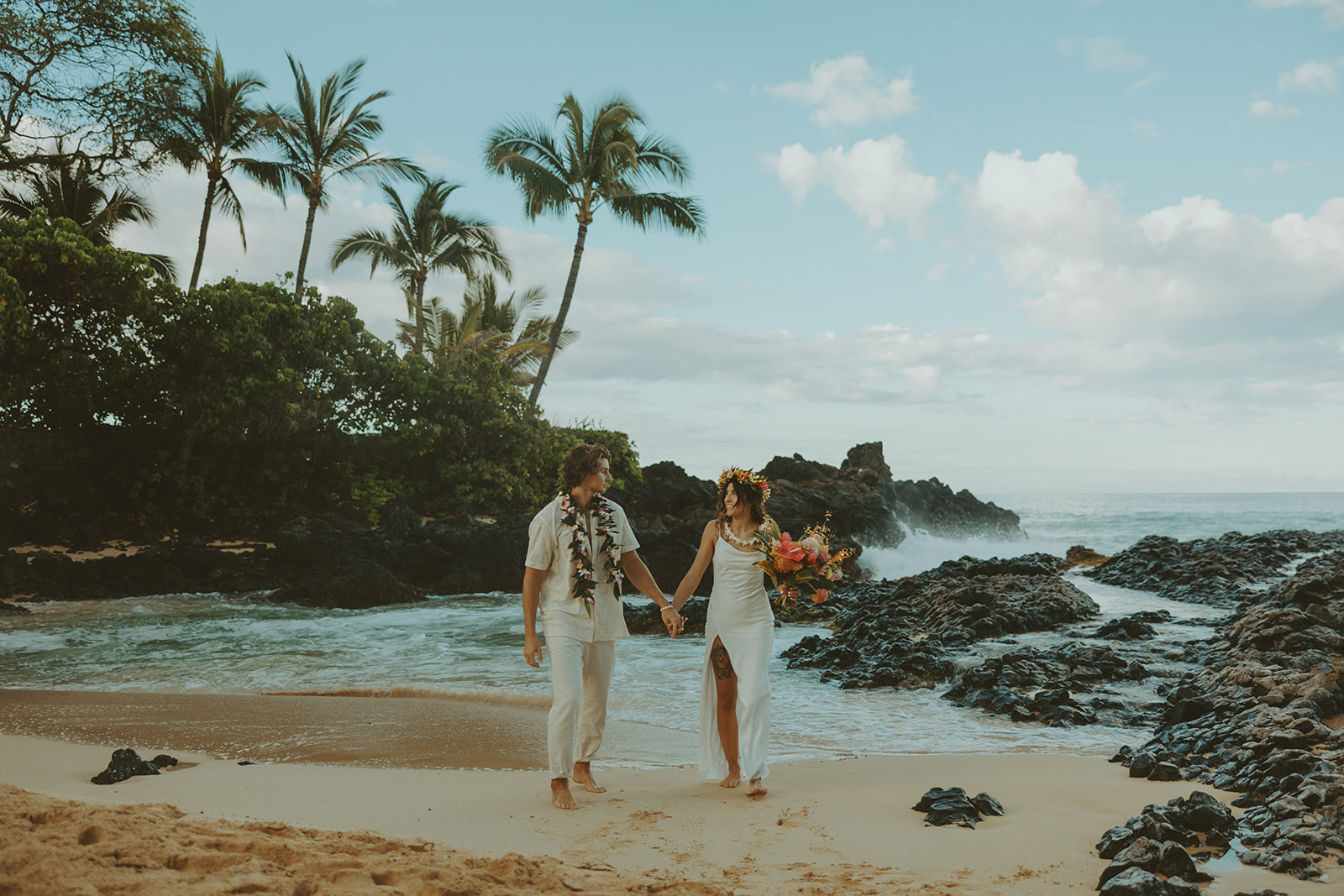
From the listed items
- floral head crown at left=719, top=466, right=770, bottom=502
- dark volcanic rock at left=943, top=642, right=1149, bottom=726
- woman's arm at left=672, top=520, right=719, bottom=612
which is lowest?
dark volcanic rock at left=943, top=642, right=1149, bottom=726

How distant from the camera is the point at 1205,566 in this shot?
17344 millimetres

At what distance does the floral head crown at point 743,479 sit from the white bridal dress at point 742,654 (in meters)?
0.32

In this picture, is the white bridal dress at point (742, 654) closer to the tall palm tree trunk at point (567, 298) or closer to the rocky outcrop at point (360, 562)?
the rocky outcrop at point (360, 562)

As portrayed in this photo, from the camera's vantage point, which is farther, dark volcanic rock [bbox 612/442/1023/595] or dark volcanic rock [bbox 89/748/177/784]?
dark volcanic rock [bbox 612/442/1023/595]

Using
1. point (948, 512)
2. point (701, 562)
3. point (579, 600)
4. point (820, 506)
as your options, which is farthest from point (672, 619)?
point (948, 512)

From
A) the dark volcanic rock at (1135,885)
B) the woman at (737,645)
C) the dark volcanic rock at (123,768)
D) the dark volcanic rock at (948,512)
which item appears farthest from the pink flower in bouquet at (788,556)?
the dark volcanic rock at (948,512)

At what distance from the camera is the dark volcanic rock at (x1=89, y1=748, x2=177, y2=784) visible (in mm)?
4958

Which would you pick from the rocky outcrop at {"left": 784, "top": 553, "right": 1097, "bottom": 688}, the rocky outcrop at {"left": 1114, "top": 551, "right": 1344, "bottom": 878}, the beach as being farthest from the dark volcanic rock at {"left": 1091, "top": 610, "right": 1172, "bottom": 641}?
the beach

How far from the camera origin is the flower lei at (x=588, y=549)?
4613 millimetres

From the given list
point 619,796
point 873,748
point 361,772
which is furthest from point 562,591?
point 873,748

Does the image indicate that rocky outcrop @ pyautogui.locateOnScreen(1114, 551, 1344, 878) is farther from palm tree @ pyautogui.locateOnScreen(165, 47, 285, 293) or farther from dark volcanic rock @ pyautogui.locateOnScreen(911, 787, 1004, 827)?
palm tree @ pyautogui.locateOnScreen(165, 47, 285, 293)

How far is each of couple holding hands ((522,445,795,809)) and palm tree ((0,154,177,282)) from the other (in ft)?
67.8

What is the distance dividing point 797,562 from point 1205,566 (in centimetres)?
1596

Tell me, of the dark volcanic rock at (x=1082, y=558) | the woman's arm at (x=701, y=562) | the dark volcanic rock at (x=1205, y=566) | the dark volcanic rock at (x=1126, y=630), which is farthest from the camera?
the dark volcanic rock at (x=1082, y=558)
